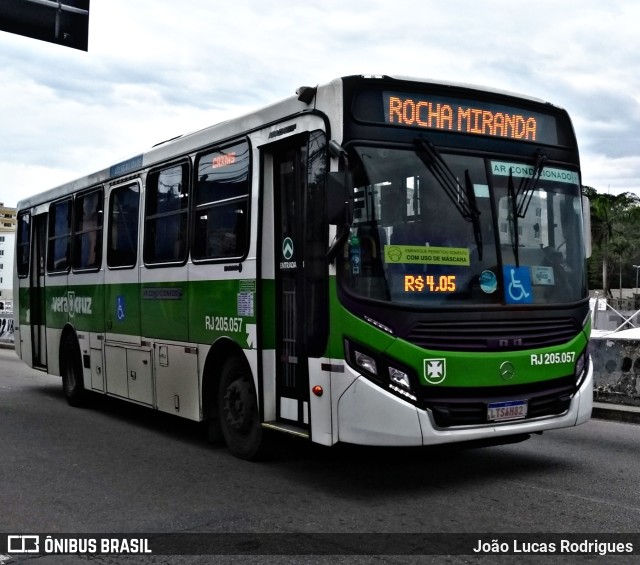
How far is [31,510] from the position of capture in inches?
255

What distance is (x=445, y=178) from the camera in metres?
6.85

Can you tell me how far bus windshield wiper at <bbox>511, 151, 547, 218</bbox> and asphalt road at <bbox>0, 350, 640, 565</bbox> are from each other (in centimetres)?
205

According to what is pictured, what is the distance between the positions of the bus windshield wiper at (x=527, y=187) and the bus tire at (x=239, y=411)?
2.78m

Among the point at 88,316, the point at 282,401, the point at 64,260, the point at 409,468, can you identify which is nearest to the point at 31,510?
the point at 282,401

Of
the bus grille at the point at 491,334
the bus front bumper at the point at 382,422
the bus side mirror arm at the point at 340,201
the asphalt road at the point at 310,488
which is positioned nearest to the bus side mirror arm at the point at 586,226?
the bus grille at the point at 491,334

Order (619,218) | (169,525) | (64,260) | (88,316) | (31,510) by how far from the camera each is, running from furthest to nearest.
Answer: (619,218) < (64,260) < (88,316) < (31,510) < (169,525)

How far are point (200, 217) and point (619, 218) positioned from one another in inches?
3545

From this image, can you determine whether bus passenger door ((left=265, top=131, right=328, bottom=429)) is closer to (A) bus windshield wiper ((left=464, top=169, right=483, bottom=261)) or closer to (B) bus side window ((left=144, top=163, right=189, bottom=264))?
(A) bus windshield wiper ((left=464, top=169, right=483, bottom=261))

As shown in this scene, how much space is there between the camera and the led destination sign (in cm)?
688

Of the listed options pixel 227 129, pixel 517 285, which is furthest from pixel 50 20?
pixel 517 285

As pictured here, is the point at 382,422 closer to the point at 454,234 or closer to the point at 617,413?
the point at 454,234

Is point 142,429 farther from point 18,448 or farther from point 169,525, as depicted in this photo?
point 169,525

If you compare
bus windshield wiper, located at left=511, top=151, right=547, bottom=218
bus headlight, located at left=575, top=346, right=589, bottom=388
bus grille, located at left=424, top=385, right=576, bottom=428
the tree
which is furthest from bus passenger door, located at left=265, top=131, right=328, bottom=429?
the tree

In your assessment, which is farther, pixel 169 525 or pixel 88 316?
pixel 88 316
